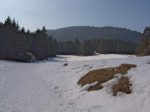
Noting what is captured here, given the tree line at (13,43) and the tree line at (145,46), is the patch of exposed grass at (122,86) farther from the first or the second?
the tree line at (13,43)

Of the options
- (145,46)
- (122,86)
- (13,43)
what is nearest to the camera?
(122,86)

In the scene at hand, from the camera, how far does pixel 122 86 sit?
1705 cm

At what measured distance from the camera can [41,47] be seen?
104688mm

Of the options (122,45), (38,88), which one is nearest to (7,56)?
(38,88)

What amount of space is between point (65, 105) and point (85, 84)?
5.18 m

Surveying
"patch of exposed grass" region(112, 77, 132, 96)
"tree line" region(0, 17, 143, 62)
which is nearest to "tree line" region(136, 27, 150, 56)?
"patch of exposed grass" region(112, 77, 132, 96)

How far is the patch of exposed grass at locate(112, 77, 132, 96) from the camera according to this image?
53.9 feet

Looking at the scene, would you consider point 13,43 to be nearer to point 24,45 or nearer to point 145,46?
point 24,45

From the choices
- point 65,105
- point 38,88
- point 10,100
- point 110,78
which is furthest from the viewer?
point 38,88

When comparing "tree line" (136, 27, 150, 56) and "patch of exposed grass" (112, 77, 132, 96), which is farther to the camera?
"tree line" (136, 27, 150, 56)

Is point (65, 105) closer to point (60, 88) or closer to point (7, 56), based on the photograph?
point (60, 88)

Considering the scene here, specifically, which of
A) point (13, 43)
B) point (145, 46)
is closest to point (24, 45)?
point (13, 43)

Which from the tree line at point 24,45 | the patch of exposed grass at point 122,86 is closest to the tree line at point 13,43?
the tree line at point 24,45

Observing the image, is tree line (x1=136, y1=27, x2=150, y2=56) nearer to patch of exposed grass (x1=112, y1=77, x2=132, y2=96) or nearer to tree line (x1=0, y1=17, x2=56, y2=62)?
patch of exposed grass (x1=112, y1=77, x2=132, y2=96)
